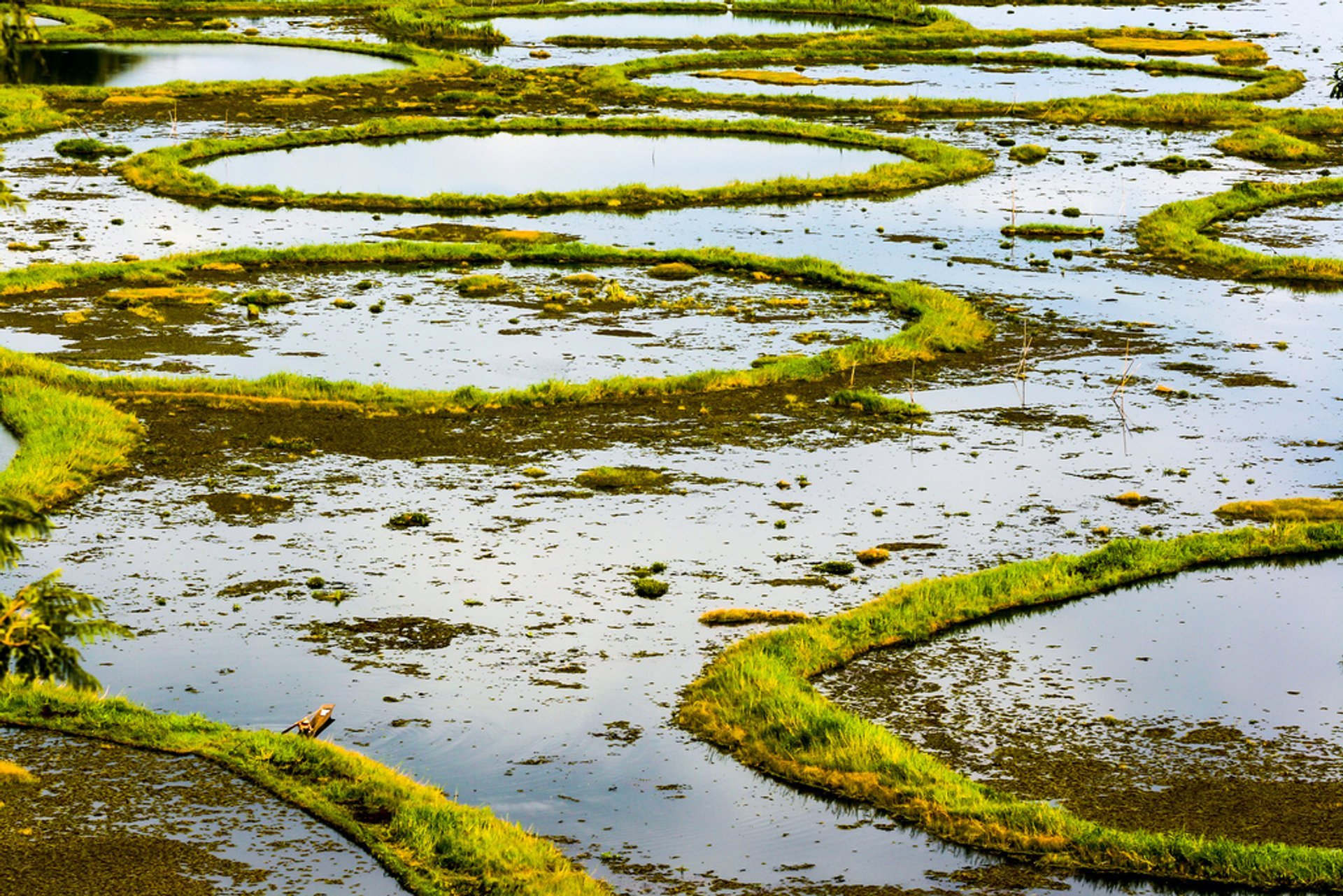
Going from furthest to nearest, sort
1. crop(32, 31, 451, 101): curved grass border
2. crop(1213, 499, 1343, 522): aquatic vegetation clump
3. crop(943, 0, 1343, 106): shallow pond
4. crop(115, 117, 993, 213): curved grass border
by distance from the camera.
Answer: crop(943, 0, 1343, 106): shallow pond → crop(32, 31, 451, 101): curved grass border → crop(115, 117, 993, 213): curved grass border → crop(1213, 499, 1343, 522): aquatic vegetation clump

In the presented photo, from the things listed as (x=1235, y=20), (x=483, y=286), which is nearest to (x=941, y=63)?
(x=1235, y=20)

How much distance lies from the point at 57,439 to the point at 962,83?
120ft

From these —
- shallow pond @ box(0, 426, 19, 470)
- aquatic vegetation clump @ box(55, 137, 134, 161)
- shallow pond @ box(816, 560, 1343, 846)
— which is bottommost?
shallow pond @ box(816, 560, 1343, 846)

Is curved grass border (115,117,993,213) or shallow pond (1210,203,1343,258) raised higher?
curved grass border (115,117,993,213)

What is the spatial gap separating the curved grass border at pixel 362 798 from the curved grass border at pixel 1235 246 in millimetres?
20147

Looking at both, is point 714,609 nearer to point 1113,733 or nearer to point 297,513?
point 1113,733

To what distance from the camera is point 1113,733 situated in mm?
11562

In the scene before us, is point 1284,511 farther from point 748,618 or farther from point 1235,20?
point 1235,20

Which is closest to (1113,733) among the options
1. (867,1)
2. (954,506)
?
(954,506)

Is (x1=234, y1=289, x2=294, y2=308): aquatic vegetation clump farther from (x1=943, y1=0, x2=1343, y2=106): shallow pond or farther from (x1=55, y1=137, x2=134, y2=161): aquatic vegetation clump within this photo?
(x1=943, y1=0, x2=1343, y2=106): shallow pond

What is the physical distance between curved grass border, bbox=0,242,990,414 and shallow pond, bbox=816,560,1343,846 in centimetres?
727

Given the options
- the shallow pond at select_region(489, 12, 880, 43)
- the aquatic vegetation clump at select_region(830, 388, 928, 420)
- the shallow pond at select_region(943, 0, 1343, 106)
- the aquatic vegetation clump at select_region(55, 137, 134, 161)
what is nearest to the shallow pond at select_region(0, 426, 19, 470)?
the aquatic vegetation clump at select_region(830, 388, 928, 420)

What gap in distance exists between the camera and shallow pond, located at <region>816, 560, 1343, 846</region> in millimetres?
10719

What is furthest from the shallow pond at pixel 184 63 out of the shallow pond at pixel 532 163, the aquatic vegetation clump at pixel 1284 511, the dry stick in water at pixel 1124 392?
the aquatic vegetation clump at pixel 1284 511
